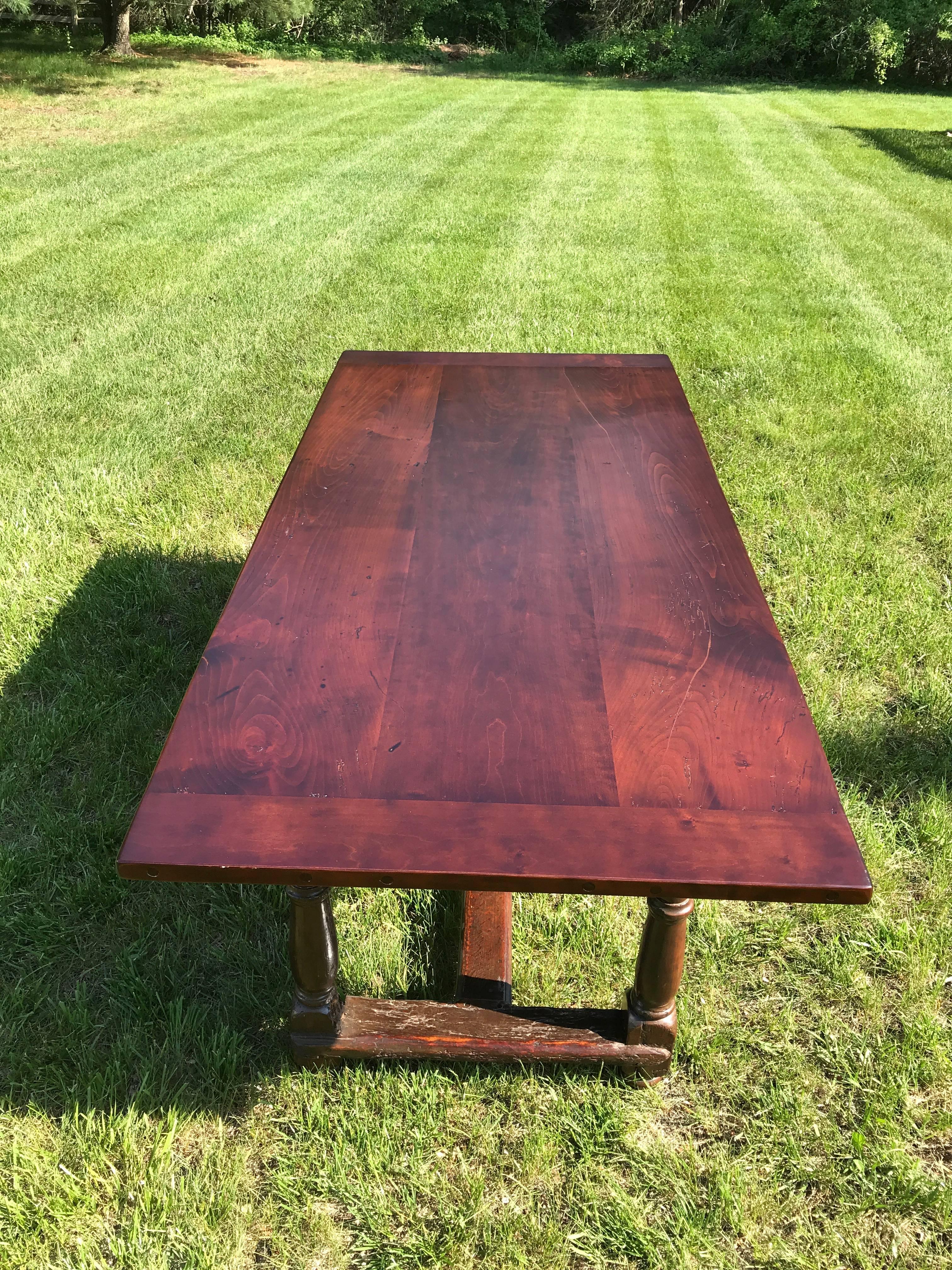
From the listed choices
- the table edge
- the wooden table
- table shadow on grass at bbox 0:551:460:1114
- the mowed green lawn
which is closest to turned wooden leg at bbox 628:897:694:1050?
the wooden table

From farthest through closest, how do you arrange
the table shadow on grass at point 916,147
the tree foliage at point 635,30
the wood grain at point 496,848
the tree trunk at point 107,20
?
the tree foliage at point 635,30 → the tree trunk at point 107,20 → the table shadow on grass at point 916,147 → the wood grain at point 496,848

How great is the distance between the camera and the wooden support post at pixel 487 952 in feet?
5.67

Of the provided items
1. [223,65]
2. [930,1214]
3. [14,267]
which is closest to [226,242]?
[14,267]

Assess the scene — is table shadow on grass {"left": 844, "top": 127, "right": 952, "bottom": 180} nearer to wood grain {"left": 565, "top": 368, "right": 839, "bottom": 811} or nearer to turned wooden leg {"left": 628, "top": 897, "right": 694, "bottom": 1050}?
wood grain {"left": 565, "top": 368, "right": 839, "bottom": 811}

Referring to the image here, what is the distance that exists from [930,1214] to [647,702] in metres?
0.93

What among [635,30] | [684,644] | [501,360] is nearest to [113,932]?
[684,644]

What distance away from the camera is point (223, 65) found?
1370 centimetres

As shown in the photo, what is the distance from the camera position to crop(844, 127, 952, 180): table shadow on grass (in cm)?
860

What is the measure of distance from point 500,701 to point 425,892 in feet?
2.54

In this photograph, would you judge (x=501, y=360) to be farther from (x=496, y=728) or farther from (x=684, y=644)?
(x=496, y=728)

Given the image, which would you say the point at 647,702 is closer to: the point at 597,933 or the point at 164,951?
the point at 597,933

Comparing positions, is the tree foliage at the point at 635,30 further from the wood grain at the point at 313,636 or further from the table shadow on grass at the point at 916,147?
the wood grain at the point at 313,636

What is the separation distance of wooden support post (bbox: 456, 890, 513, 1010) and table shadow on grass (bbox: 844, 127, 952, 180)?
8779 mm

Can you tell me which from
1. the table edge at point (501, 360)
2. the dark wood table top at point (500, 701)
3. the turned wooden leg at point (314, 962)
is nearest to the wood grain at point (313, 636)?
the dark wood table top at point (500, 701)
